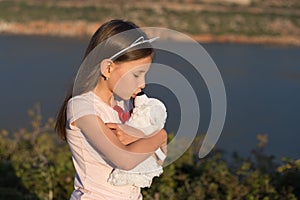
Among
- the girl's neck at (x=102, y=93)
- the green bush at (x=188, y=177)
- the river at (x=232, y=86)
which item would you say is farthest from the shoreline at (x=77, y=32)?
the girl's neck at (x=102, y=93)

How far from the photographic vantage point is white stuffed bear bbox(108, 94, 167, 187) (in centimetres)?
167

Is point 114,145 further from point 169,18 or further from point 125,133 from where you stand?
point 169,18

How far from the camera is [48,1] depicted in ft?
44.3

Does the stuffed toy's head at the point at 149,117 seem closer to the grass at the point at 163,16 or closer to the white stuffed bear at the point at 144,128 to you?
the white stuffed bear at the point at 144,128

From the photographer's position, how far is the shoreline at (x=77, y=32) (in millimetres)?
11336

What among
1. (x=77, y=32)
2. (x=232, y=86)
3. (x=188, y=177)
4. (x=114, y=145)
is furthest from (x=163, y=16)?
(x=114, y=145)

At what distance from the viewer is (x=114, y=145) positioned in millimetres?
1617

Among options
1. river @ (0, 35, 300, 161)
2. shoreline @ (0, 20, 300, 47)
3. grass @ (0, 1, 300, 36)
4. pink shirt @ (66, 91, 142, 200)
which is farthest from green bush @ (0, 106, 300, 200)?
grass @ (0, 1, 300, 36)

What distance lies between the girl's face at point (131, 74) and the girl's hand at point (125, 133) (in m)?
0.09

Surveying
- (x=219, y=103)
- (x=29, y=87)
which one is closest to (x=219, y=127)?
(x=219, y=103)

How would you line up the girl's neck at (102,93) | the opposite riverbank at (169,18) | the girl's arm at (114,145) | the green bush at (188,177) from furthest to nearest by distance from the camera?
the opposite riverbank at (169,18), the green bush at (188,177), the girl's neck at (102,93), the girl's arm at (114,145)

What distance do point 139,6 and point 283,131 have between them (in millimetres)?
7996

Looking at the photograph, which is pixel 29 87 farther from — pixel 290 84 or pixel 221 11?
pixel 221 11

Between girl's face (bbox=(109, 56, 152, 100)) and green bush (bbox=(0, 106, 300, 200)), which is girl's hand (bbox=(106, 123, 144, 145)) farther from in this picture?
green bush (bbox=(0, 106, 300, 200))
